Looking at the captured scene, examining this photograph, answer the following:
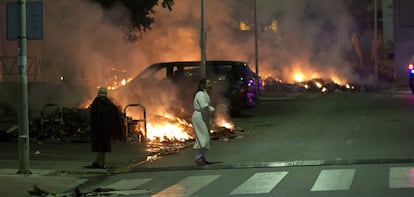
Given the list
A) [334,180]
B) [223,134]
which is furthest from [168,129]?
[334,180]

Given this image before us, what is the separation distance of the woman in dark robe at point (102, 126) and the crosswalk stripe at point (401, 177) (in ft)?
14.9

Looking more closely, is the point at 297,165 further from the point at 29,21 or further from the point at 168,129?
the point at 168,129

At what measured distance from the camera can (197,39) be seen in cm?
3397

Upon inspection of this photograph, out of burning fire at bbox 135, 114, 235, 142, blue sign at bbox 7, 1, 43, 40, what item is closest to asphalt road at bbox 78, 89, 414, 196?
burning fire at bbox 135, 114, 235, 142

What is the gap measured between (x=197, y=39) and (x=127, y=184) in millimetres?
24481

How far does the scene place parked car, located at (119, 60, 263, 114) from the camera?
1969 centimetres

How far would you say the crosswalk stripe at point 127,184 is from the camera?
9.55 m

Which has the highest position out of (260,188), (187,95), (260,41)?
(260,41)

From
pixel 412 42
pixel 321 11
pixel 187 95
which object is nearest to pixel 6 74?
pixel 187 95

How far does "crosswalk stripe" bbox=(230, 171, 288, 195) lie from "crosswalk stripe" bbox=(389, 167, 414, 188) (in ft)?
4.94

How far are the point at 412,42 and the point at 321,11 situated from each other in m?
11.4

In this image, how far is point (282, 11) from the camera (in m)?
43.7

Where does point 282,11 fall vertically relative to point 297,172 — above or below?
above

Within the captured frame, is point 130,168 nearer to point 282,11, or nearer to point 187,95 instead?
point 187,95
